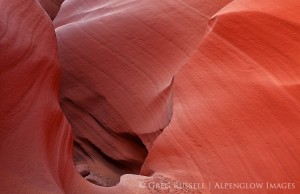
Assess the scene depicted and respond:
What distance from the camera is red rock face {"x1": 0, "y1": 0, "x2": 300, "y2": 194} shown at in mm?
2235

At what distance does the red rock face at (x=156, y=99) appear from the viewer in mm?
2235

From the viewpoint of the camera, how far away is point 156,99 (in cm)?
331

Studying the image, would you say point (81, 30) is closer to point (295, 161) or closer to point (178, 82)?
point (178, 82)

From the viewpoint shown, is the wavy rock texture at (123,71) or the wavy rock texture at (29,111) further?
the wavy rock texture at (123,71)

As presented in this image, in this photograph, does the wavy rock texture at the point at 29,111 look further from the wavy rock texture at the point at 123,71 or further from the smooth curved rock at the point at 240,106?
the wavy rock texture at the point at 123,71

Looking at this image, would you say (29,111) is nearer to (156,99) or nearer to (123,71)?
(156,99)

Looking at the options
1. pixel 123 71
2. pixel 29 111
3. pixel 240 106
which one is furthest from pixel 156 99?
pixel 29 111

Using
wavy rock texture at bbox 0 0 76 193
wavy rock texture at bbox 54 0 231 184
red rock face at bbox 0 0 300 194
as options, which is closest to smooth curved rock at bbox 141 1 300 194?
red rock face at bbox 0 0 300 194

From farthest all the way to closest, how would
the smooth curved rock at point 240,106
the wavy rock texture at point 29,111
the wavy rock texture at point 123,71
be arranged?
1. the wavy rock texture at point 123,71
2. the smooth curved rock at point 240,106
3. the wavy rock texture at point 29,111

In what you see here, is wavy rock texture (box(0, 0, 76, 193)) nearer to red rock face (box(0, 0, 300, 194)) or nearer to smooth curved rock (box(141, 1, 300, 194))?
red rock face (box(0, 0, 300, 194))

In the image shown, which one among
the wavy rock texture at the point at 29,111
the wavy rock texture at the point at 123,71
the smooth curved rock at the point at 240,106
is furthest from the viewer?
the wavy rock texture at the point at 123,71

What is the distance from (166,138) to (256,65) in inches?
29.1

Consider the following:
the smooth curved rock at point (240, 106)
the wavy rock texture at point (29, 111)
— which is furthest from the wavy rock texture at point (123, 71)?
the wavy rock texture at point (29, 111)

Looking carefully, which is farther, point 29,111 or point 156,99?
point 156,99
